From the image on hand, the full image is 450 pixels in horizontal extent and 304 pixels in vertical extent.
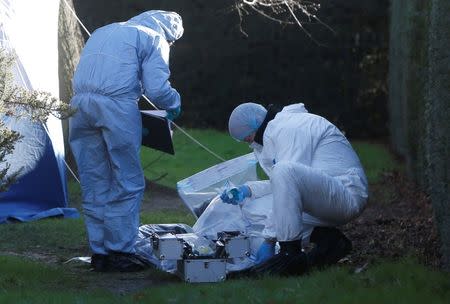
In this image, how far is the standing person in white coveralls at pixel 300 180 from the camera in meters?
6.09

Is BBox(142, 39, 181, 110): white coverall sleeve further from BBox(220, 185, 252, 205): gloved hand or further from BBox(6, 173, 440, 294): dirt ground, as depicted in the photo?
BBox(6, 173, 440, 294): dirt ground

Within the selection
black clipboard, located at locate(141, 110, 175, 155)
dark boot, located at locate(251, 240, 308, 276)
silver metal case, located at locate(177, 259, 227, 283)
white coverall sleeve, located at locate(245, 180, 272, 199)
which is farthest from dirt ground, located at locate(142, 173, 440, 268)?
black clipboard, located at locate(141, 110, 175, 155)

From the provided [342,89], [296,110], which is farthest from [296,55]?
[296,110]

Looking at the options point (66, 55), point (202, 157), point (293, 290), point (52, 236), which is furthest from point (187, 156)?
point (293, 290)

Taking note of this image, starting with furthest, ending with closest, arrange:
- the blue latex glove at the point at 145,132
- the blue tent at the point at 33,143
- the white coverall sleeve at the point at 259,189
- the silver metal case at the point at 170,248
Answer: the blue tent at the point at 33,143, the blue latex glove at the point at 145,132, the white coverall sleeve at the point at 259,189, the silver metal case at the point at 170,248

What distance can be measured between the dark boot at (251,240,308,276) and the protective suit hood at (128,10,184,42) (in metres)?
2.03

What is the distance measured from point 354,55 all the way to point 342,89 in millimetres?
609

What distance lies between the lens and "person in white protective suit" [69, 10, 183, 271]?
680 cm

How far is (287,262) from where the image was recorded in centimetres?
605

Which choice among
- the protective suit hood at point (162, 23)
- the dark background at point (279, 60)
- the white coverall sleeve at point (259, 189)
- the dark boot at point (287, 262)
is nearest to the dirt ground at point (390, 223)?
the dark boot at point (287, 262)

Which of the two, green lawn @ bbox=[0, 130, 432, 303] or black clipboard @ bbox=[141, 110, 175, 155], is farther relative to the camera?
black clipboard @ bbox=[141, 110, 175, 155]

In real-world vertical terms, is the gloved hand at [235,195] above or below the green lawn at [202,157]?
above

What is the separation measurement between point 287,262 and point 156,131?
163 centimetres

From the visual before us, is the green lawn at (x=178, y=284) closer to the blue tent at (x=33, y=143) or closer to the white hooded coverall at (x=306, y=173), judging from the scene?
the white hooded coverall at (x=306, y=173)
